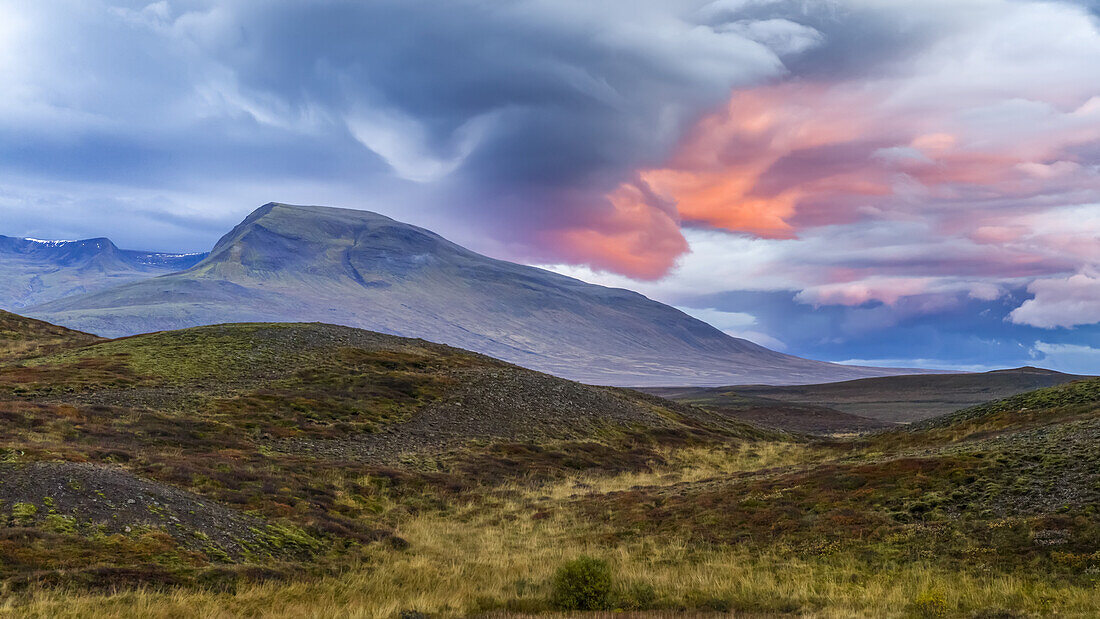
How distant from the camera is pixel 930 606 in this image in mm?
12617

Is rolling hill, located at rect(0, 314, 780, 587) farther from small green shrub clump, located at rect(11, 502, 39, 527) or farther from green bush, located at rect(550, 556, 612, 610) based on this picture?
green bush, located at rect(550, 556, 612, 610)

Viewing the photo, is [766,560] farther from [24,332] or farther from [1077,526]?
[24,332]

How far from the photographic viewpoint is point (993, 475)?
74.3 ft

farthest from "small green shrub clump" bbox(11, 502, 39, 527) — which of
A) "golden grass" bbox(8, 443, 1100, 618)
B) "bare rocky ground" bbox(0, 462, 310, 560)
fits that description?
"golden grass" bbox(8, 443, 1100, 618)

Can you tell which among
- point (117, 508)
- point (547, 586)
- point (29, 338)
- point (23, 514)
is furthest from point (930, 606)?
point (29, 338)

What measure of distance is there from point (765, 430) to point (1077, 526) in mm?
75321

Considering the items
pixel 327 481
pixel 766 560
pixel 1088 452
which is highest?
pixel 1088 452

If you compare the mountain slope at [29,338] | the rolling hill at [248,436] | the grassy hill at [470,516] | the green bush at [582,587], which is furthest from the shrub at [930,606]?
the mountain slope at [29,338]

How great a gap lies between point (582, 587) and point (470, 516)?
54.8ft

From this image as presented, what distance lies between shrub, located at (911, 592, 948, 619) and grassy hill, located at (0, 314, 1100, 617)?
65 millimetres

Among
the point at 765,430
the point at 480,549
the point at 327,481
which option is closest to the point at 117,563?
the point at 480,549

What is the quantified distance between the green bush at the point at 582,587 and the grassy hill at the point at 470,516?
30cm

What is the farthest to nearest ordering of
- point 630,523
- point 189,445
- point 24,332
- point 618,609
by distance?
point 24,332 < point 189,445 < point 630,523 < point 618,609

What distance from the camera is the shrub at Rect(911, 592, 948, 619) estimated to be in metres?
12.3
